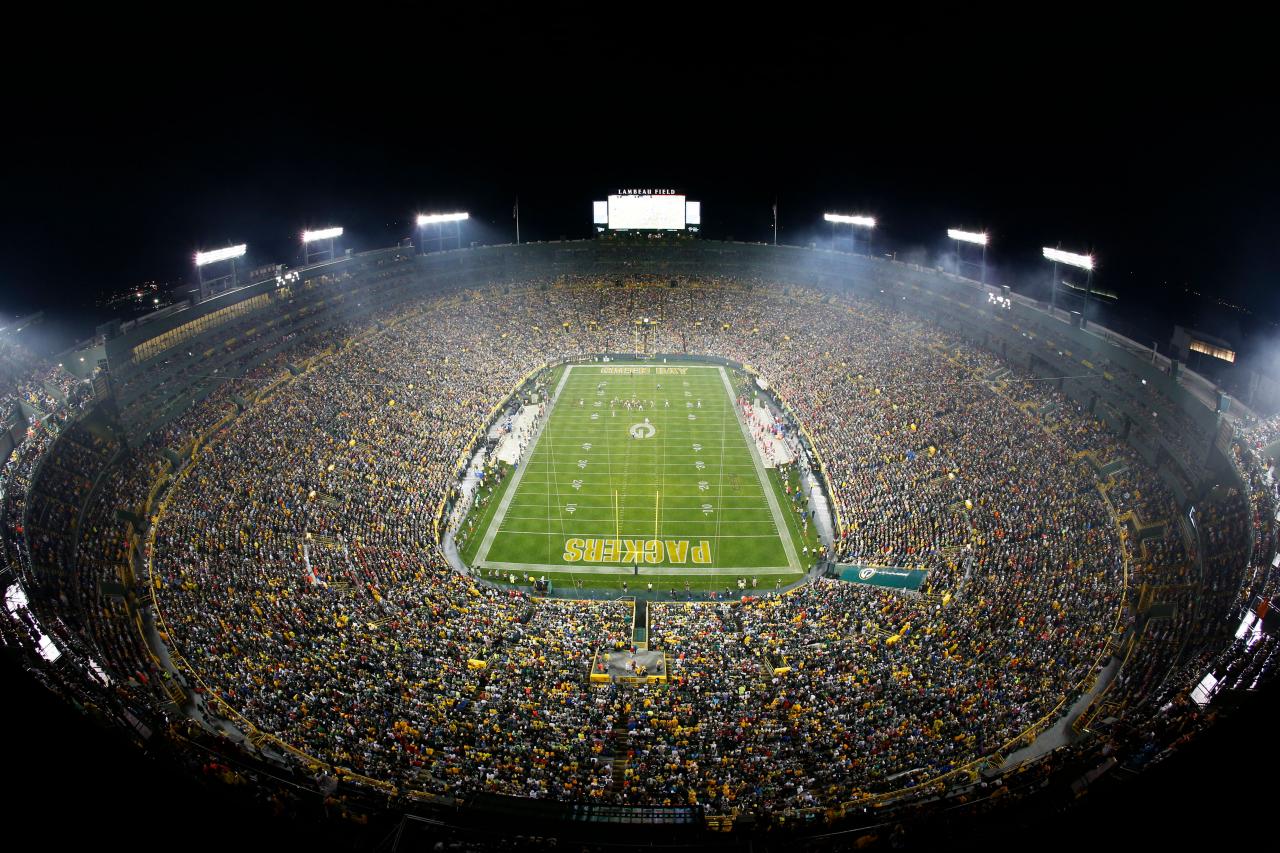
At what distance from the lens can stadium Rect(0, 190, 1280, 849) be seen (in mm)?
15383

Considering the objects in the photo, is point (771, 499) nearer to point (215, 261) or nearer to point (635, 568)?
point (635, 568)

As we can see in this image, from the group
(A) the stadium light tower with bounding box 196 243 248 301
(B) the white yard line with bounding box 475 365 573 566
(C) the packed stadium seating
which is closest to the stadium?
(C) the packed stadium seating

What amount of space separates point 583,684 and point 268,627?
27.4 feet

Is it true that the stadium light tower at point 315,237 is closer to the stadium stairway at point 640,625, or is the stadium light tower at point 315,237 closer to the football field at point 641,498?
the football field at point 641,498

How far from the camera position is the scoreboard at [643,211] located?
65.5 metres

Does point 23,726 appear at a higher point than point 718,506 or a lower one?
lower

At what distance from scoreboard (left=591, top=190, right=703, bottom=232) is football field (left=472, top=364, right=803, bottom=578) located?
23.9 m

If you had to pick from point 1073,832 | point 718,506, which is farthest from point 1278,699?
point 718,506

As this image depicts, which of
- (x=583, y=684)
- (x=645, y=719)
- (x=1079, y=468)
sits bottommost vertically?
(x=645, y=719)

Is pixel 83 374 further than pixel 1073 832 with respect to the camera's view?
Yes

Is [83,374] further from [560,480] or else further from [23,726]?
[23,726]

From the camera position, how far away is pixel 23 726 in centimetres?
1270

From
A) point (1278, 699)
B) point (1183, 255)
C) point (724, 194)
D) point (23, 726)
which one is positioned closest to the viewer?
point (23, 726)

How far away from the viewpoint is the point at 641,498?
33188 millimetres
